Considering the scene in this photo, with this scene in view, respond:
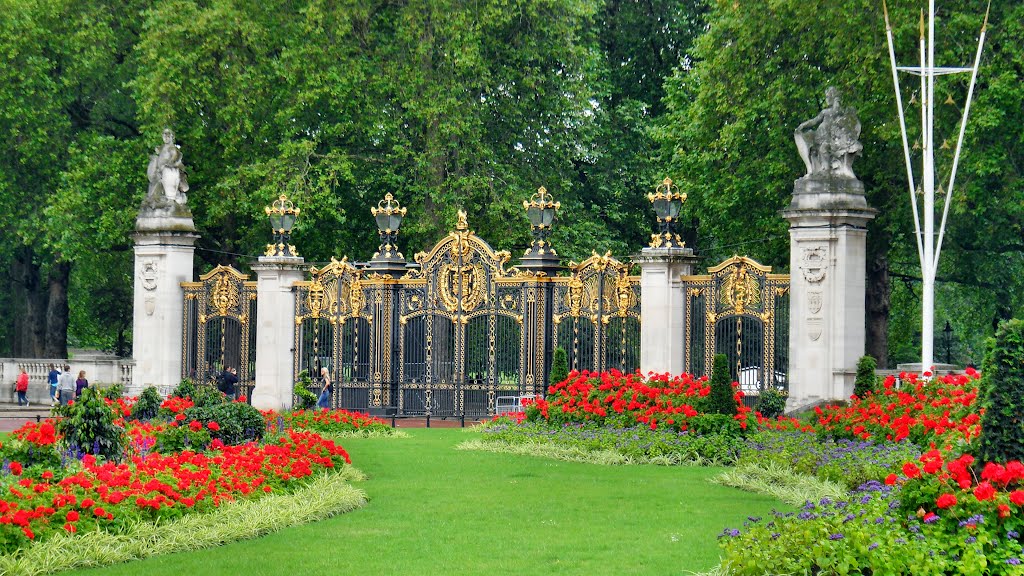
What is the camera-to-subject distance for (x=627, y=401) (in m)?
20.6

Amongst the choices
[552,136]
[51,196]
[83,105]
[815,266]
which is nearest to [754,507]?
[815,266]

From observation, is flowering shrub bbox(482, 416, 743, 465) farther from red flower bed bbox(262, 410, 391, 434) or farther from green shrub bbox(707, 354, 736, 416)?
red flower bed bbox(262, 410, 391, 434)

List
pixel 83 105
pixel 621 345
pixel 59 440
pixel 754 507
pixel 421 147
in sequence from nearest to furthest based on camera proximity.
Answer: pixel 754 507
pixel 59 440
pixel 621 345
pixel 421 147
pixel 83 105

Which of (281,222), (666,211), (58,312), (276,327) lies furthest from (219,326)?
(58,312)

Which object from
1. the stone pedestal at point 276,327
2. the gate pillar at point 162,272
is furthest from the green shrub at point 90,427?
the gate pillar at point 162,272

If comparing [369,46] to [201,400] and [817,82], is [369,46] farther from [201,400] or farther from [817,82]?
[201,400]

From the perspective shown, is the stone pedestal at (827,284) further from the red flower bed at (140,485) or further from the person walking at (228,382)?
the person walking at (228,382)

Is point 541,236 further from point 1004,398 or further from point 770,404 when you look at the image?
point 1004,398

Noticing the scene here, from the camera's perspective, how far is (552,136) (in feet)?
115

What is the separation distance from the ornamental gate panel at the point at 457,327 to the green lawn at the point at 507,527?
779cm

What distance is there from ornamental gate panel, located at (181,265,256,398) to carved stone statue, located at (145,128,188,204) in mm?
1799

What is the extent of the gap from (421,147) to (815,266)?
14149mm

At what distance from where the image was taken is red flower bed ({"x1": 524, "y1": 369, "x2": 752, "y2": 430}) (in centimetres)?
1969

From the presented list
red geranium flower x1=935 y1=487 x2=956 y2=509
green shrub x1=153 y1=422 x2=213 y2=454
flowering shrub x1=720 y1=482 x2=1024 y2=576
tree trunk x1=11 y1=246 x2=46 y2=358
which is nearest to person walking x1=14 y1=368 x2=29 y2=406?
tree trunk x1=11 y1=246 x2=46 y2=358
